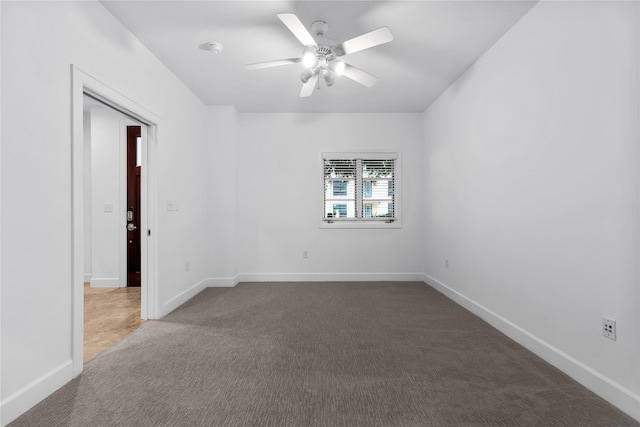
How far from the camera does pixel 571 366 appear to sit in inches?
79.6

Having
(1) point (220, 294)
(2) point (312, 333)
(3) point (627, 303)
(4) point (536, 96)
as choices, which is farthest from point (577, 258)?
(1) point (220, 294)

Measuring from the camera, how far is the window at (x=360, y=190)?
5027 mm

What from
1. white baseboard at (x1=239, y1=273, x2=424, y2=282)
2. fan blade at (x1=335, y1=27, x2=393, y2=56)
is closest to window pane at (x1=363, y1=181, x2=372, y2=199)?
white baseboard at (x1=239, y1=273, x2=424, y2=282)

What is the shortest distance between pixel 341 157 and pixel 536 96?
2922 millimetres

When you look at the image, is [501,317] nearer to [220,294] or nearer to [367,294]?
[367,294]

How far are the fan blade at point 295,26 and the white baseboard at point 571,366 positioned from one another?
2.91 m

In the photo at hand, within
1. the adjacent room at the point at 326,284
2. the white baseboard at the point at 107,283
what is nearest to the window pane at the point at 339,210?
the adjacent room at the point at 326,284

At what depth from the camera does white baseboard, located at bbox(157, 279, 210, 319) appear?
3261mm

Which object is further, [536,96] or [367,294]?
[367,294]

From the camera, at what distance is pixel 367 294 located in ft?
13.5

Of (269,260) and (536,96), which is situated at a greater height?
(536,96)

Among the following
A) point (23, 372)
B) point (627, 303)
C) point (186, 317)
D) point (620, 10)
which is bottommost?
point (186, 317)

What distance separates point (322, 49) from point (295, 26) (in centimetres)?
47

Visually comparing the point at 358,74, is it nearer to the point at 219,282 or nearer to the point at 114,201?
the point at 219,282
